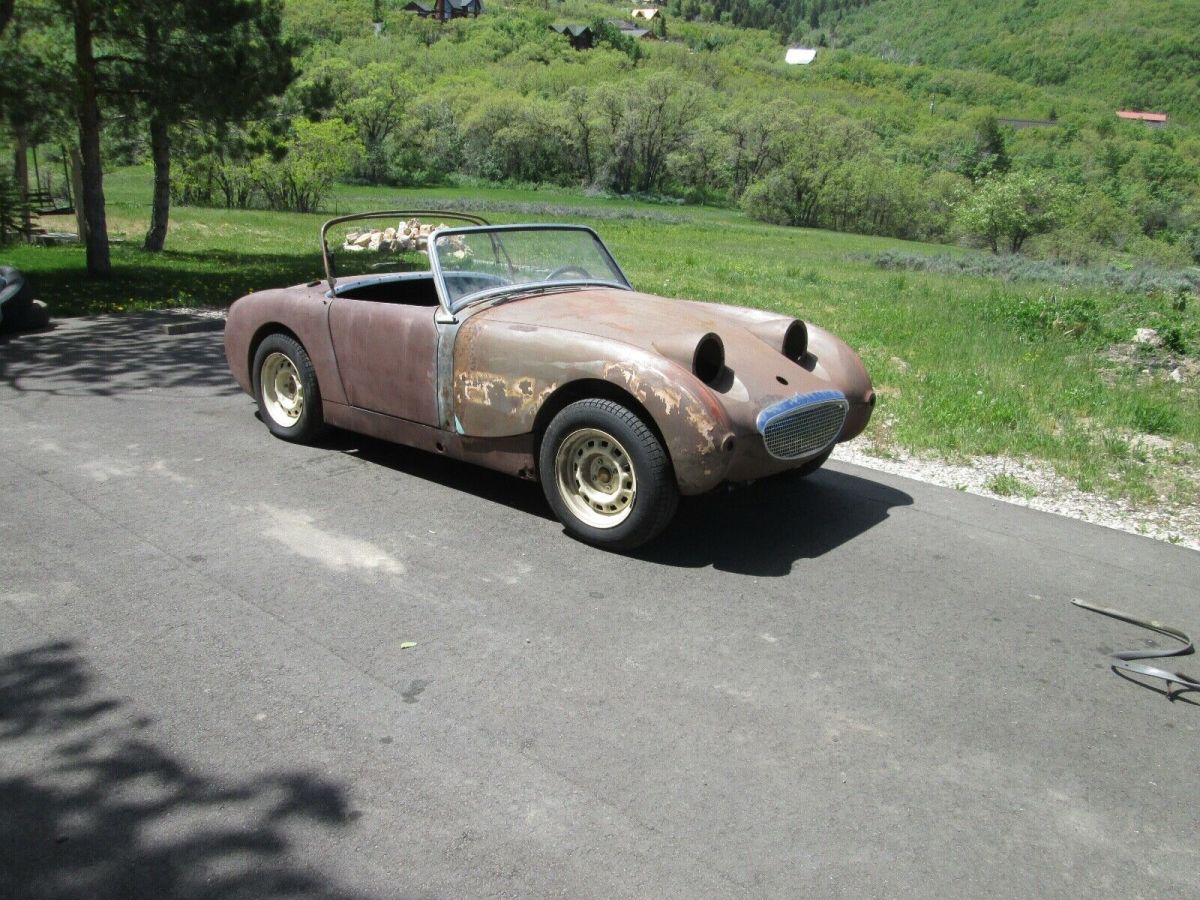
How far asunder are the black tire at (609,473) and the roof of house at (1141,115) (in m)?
175

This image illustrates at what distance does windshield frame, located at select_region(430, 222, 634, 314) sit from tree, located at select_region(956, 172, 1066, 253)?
62.6 meters

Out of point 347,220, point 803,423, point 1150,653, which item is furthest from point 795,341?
point 347,220

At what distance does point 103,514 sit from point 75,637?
1.44 m

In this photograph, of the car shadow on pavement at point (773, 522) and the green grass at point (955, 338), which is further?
the green grass at point (955, 338)

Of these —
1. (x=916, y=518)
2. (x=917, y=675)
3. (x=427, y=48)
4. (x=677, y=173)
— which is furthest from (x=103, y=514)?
(x=427, y=48)

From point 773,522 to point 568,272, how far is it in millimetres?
2013

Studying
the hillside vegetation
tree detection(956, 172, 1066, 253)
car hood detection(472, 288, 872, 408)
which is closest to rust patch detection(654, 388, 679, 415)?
car hood detection(472, 288, 872, 408)

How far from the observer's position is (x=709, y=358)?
4668 mm

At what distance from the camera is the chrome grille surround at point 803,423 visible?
4.58 m

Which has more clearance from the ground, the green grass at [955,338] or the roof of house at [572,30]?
the roof of house at [572,30]

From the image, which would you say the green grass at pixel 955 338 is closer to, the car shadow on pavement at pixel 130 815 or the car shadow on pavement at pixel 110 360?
the car shadow on pavement at pixel 110 360

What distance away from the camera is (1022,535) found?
526 cm

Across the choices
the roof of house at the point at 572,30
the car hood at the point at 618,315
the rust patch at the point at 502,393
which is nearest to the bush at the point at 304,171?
the car hood at the point at 618,315

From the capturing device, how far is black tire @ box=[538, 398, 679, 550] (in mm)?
4434
